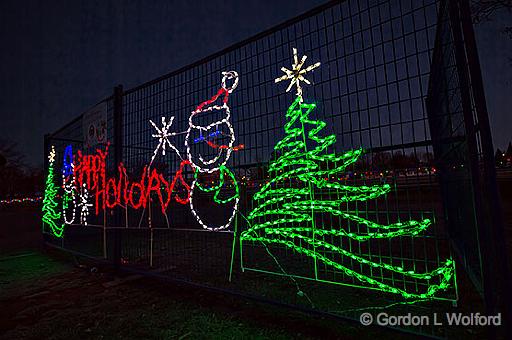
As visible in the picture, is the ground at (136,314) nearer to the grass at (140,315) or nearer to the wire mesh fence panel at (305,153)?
the grass at (140,315)

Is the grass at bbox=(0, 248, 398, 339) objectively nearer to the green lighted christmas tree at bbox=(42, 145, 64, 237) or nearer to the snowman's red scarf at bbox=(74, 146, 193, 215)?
the snowman's red scarf at bbox=(74, 146, 193, 215)

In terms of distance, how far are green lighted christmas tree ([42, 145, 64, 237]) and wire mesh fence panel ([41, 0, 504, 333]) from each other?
7.53ft

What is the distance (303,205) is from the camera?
3107 millimetres

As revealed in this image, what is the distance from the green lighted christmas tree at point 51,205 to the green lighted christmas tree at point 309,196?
5.67 meters

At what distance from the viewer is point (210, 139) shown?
3.86 m

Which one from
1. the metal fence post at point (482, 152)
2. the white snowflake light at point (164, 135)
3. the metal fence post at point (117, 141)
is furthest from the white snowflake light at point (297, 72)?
the metal fence post at point (117, 141)

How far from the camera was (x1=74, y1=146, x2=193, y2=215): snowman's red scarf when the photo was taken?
4.37 m

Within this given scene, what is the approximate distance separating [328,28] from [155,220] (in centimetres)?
421

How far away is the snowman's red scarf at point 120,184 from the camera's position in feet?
14.3

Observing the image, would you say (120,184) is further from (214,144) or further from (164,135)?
(214,144)

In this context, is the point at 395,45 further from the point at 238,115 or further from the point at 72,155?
the point at 72,155

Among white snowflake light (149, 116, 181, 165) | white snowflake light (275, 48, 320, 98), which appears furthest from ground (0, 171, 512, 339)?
white snowflake light (275, 48, 320, 98)

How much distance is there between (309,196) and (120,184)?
3.56 m

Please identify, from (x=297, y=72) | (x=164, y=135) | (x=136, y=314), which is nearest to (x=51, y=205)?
(x=164, y=135)
